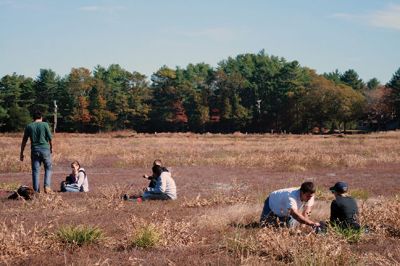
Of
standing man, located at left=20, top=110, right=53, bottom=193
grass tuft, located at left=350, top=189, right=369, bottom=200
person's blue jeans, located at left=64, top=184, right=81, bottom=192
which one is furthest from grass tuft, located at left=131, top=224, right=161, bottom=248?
grass tuft, located at left=350, top=189, right=369, bottom=200

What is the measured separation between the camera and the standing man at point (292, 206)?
7305 millimetres

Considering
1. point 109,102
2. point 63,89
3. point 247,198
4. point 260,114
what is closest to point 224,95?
point 260,114

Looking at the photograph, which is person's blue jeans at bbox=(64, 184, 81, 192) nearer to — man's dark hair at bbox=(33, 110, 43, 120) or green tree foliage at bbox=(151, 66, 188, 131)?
man's dark hair at bbox=(33, 110, 43, 120)

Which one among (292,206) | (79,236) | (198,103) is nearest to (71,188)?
(79,236)

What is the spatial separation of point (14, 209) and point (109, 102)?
246ft

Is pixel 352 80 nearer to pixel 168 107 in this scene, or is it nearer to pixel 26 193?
pixel 168 107

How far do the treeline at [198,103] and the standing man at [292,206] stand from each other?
67537mm

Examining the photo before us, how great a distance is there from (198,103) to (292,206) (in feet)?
247

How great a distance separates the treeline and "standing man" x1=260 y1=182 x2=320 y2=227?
67.5 m

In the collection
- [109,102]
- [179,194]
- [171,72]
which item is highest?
[171,72]

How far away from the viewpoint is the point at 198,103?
8250 centimetres

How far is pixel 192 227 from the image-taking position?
7.57 m

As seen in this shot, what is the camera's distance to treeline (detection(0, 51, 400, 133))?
75488 mm

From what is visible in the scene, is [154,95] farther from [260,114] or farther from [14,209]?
[14,209]
